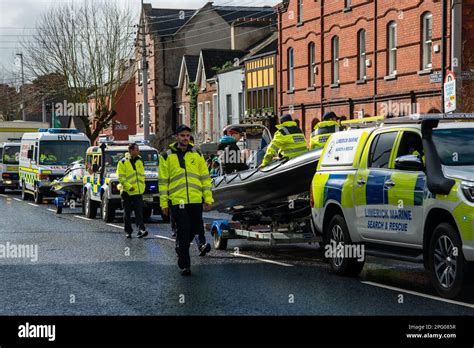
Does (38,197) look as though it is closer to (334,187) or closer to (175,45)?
(334,187)

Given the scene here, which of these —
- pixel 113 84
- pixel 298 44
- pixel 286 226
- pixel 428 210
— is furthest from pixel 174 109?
pixel 428 210

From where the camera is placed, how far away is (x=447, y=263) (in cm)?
1006

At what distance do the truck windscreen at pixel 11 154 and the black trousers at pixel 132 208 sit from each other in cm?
2658

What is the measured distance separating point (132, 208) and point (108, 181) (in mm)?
4657

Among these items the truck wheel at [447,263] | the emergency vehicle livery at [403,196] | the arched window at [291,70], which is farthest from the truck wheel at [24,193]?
the truck wheel at [447,263]

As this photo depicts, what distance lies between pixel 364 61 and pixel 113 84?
27.7 meters

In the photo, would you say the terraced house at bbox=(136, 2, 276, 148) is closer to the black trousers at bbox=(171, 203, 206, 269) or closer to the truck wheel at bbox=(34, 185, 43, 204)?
the truck wheel at bbox=(34, 185, 43, 204)

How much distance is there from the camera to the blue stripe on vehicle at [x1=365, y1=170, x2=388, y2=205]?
11406mm

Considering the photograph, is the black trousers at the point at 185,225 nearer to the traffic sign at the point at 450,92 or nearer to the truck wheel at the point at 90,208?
the traffic sign at the point at 450,92

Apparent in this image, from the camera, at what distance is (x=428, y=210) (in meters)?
10.3

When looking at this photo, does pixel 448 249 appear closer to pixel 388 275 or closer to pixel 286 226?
pixel 388 275

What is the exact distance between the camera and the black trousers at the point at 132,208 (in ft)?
63.6

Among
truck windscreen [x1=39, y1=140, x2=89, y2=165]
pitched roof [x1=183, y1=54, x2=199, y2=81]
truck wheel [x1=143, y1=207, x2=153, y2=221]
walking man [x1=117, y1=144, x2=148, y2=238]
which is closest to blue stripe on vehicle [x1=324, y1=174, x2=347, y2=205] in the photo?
walking man [x1=117, y1=144, x2=148, y2=238]

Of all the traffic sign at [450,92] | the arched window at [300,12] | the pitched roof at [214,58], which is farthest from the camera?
the pitched roof at [214,58]
